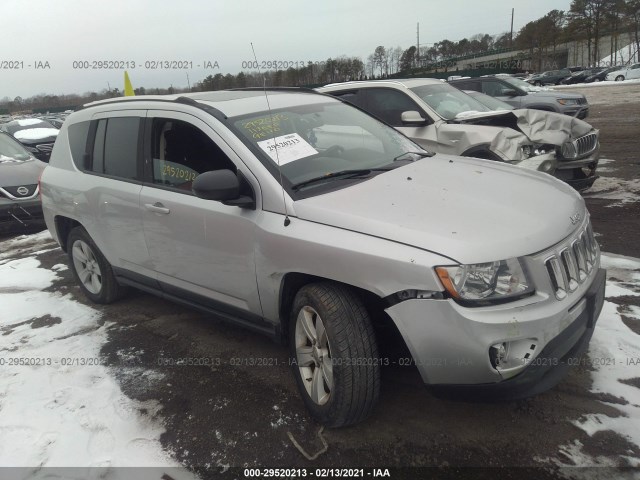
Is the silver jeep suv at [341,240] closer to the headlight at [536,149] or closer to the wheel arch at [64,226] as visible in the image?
the wheel arch at [64,226]

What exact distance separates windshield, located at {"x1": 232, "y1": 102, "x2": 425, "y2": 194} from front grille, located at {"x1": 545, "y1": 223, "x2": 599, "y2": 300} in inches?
47.5

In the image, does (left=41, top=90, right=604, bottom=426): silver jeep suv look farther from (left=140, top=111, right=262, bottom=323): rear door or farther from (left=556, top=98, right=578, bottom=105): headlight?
(left=556, top=98, right=578, bottom=105): headlight

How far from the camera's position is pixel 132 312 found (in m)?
4.58

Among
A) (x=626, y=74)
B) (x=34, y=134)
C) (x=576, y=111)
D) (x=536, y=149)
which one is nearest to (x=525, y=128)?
(x=536, y=149)

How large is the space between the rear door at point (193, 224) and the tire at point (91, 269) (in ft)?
3.38

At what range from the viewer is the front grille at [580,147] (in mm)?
6426

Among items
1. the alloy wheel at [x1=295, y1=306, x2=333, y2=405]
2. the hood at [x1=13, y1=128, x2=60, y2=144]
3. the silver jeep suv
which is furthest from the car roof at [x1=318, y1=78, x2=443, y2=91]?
the hood at [x1=13, y1=128, x2=60, y2=144]

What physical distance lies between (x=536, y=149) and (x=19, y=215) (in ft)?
25.0

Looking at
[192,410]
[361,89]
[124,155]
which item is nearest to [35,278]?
[124,155]

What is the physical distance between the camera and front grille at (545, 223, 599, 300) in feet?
7.79

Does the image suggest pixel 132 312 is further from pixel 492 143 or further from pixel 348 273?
A: pixel 492 143

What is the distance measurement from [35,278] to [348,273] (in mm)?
4710

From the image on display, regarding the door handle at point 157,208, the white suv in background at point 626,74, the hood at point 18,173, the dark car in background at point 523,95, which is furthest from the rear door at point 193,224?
the white suv in background at point 626,74

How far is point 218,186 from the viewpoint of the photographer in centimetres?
279
